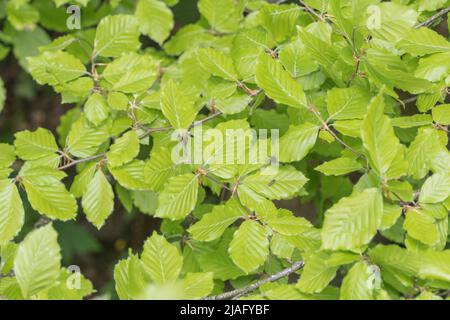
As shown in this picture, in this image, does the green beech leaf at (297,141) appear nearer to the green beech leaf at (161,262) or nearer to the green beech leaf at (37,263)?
the green beech leaf at (161,262)

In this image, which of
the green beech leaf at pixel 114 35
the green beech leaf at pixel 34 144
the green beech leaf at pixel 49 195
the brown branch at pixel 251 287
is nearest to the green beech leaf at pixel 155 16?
the green beech leaf at pixel 114 35

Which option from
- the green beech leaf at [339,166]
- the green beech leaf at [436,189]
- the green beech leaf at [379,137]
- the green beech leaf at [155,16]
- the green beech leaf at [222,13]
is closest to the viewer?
the green beech leaf at [379,137]

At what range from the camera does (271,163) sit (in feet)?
3.06

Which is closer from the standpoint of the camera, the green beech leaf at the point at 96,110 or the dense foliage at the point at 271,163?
the dense foliage at the point at 271,163

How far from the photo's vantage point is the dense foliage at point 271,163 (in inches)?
27.9

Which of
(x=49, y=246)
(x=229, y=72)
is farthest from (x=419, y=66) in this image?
(x=49, y=246)

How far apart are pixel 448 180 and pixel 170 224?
564 millimetres

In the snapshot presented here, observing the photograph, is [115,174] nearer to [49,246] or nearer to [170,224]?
[170,224]

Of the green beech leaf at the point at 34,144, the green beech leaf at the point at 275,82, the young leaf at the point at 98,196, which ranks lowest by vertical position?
the young leaf at the point at 98,196

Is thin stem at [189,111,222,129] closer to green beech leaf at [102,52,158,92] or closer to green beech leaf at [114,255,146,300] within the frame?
green beech leaf at [102,52,158,92]

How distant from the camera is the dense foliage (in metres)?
0.71

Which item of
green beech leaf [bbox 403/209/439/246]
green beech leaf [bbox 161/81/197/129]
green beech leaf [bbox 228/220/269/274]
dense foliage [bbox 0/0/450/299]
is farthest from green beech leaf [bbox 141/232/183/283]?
green beech leaf [bbox 403/209/439/246]

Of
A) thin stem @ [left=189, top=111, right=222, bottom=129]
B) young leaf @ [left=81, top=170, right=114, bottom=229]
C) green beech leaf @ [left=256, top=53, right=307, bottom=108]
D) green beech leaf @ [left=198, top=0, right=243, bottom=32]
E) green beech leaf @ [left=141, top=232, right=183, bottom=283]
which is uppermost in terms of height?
green beech leaf @ [left=198, top=0, right=243, bottom=32]

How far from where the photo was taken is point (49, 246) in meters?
0.68
